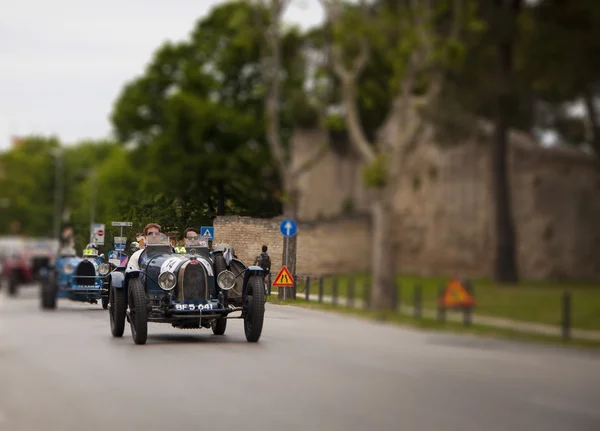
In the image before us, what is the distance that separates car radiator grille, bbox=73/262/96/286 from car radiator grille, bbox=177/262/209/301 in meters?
0.31

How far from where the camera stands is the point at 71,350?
3.09 meters

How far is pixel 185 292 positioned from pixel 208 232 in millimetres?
173

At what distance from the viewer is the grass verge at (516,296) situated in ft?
4.68

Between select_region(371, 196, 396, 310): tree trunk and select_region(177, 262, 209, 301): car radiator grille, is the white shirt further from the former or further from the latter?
select_region(371, 196, 396, 310): tree trunk

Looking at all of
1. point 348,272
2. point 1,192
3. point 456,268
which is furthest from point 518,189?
point 1,192

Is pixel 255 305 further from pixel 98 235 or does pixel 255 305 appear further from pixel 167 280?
pixel 98 235

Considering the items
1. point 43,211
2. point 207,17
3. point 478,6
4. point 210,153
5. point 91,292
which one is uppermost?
point 207,17

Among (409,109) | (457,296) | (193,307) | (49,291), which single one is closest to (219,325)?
(193,307)

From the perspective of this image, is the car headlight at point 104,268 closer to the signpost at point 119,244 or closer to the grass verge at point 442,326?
the signpost at point 119,244

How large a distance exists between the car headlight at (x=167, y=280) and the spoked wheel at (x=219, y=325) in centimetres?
16

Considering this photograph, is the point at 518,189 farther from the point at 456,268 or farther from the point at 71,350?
the point at 71,350

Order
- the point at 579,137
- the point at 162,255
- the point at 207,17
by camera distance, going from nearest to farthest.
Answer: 1. the point at 579,137
2. the point at 162,255
3. the point at 207,17

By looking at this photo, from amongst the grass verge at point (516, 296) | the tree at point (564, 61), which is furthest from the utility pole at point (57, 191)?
the tree at point (564, 61)

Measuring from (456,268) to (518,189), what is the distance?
0.25 meters
